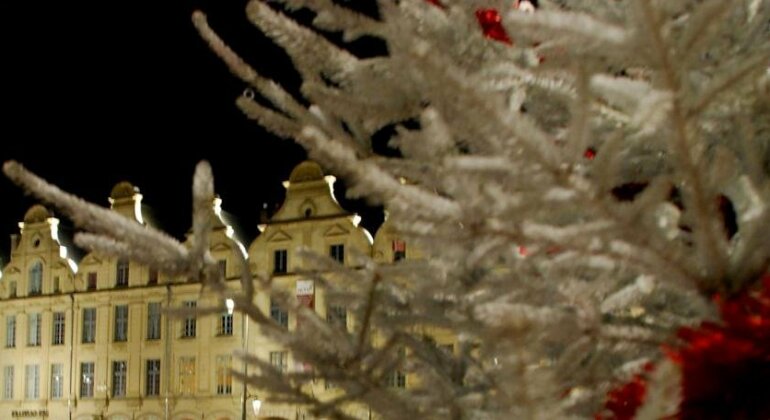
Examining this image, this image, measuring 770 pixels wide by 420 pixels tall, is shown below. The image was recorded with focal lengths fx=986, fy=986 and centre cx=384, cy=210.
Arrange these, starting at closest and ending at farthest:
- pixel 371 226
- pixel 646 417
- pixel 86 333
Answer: pixel 646 417, pixel 371 226, pixel 86 333

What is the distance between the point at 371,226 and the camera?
72.8 ft

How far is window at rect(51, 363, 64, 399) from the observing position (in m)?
25.0

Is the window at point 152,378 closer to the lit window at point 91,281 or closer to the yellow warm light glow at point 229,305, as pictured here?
the lit window at point 91,281

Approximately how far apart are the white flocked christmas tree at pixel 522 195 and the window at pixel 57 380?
24.8 metres

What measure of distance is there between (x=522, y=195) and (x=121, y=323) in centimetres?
2457

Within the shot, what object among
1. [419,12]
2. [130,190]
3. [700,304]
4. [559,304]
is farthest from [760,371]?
[130,190]

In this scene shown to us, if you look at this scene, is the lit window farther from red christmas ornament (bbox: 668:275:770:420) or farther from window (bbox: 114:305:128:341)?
red christmas ornament (bbox: 668:275:770:420)

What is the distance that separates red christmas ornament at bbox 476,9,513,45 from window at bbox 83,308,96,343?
2426 centimetres

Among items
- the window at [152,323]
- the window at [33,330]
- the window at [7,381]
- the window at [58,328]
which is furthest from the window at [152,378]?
the window at [7,381]

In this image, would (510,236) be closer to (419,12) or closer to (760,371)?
(760,371)

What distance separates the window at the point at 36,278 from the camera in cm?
2545

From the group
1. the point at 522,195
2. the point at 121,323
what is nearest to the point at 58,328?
the point at 121,323

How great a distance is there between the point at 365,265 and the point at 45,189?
577 mm

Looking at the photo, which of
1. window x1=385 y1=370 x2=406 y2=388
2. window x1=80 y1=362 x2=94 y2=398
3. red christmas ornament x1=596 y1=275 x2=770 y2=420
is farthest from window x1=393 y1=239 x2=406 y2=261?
window x1=80 y1=362 x2=94 y2=398
